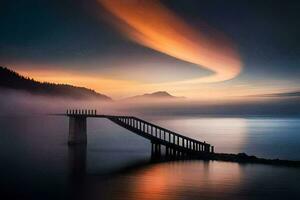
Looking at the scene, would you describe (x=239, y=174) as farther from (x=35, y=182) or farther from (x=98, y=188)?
(x=35, y=182)

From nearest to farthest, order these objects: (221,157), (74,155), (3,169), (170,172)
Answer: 1. (170,172)
2. (3,169)
3. (221,157)
4. (74,155)

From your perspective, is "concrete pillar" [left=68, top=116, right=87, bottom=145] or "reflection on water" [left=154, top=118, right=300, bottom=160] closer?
"concrete pillar" [left=68, top=116, right=87, bottom=145]

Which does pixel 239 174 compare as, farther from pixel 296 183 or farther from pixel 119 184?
pixel 119 184

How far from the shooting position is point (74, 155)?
116 ft

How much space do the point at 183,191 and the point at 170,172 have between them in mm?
5997

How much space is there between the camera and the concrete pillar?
41.8 meters

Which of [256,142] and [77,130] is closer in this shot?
[77,130]

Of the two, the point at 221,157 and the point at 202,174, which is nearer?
the point at 202,174

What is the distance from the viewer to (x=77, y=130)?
42719 mm

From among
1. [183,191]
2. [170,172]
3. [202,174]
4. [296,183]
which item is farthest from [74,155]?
[296,183]

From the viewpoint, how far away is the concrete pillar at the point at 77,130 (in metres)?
41.8

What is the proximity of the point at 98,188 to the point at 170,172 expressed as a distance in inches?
260

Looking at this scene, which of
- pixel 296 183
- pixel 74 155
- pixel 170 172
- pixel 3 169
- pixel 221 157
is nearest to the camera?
pixel 296 183

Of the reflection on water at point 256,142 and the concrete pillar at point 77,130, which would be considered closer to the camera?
the concrete pillar at point 77,130
